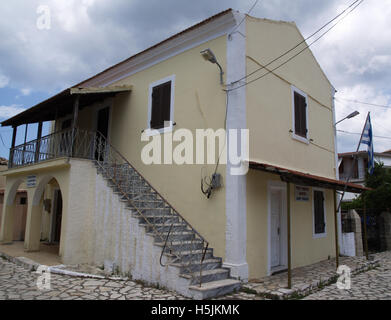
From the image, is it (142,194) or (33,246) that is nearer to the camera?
(142,194)

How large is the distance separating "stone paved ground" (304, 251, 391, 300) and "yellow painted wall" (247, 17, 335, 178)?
3263mm

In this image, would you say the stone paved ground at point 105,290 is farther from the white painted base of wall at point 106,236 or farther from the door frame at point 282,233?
the door frame at point 282,233

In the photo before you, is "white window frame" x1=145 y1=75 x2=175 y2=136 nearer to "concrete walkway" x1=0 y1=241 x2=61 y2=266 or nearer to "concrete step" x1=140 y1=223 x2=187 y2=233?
"concrete step" x1=140 y1=223 x2=187 y2=233

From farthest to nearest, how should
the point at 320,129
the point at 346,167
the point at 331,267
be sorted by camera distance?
the point at 346,167
the point at 320,129
the point at 331,267

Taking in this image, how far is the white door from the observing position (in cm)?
827

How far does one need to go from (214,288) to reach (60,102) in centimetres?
719

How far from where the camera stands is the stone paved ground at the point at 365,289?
6.18 metres

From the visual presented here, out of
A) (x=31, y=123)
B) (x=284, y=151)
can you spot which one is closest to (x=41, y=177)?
(x=31, y=123)

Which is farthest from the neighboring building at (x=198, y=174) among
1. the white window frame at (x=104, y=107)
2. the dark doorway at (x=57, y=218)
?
the dark doorway at (x=57, y=218)

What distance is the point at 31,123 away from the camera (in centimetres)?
1202

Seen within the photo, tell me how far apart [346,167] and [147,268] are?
83.8 ft

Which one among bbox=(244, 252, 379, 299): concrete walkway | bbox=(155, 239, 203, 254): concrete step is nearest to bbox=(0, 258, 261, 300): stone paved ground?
bbox=(244, 252, 379, 299): concrete walkway

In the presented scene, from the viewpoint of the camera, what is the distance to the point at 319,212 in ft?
34.3
